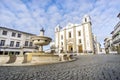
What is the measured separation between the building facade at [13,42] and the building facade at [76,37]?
10.1 meters

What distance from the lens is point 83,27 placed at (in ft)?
96.4

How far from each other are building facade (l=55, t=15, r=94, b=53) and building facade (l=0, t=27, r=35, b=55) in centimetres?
1005

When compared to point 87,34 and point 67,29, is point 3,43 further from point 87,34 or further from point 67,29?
point 87,34

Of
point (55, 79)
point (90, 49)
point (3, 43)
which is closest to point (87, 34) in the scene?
point (90, 49)

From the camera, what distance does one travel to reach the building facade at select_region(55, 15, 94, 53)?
2752 cm

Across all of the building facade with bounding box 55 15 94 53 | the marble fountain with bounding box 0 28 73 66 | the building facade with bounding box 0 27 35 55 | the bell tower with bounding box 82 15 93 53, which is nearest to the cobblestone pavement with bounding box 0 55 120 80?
the marble fountain with bounding box 0 28 73 66

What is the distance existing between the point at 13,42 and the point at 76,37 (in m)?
19.0

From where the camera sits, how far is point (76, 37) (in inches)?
1211

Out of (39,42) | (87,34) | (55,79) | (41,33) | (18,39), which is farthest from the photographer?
(87,34)

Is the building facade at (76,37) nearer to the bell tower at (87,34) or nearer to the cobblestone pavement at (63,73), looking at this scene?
the bell tower at (87,34)

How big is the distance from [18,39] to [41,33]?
18.3 metres

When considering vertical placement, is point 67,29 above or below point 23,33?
above

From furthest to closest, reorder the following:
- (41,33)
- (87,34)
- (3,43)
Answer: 1. (87,34)
2. (3,43)
3. (41,33)

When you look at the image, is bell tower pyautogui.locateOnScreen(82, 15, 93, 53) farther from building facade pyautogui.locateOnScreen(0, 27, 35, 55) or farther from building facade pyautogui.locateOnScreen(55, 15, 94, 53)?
building facade pyautogui.locateOnScreen(0, 27, 35, 55)
